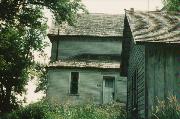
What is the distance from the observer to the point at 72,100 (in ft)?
98.3

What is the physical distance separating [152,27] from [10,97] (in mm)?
23770

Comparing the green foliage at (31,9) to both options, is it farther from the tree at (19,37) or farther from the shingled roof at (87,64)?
the shingled roof at (87,64)

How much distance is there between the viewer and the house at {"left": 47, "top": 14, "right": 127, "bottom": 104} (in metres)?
29.8

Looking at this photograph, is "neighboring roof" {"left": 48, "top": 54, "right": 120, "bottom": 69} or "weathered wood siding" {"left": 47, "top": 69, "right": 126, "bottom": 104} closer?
"weathered wood siding" {"left": 47, "top": 69, "right": 126, "bottom": 104}

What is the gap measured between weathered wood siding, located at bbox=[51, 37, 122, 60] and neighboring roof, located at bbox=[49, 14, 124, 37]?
615mm

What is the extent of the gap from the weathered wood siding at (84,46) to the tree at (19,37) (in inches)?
120

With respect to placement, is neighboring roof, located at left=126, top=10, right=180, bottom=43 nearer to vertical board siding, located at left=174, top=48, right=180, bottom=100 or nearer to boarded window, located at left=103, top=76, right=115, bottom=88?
vertical board siding, located at left=174, top=48, right=180, bottom=100

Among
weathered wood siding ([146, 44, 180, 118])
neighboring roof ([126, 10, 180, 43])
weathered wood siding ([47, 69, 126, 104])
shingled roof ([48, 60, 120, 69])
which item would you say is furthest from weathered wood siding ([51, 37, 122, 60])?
weathered wood siding ([146, 44, 180, 118])

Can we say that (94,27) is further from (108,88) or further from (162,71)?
(162,71)

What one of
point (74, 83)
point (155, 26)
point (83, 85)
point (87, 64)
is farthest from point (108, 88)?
point (155, 26)

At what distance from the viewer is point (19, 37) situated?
3472 centimetres

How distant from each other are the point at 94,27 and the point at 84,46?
2483 millimetres

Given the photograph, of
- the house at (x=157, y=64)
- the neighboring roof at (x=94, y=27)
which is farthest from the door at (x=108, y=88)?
the house at (x=157, y=64)

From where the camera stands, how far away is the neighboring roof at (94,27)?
112 feet
